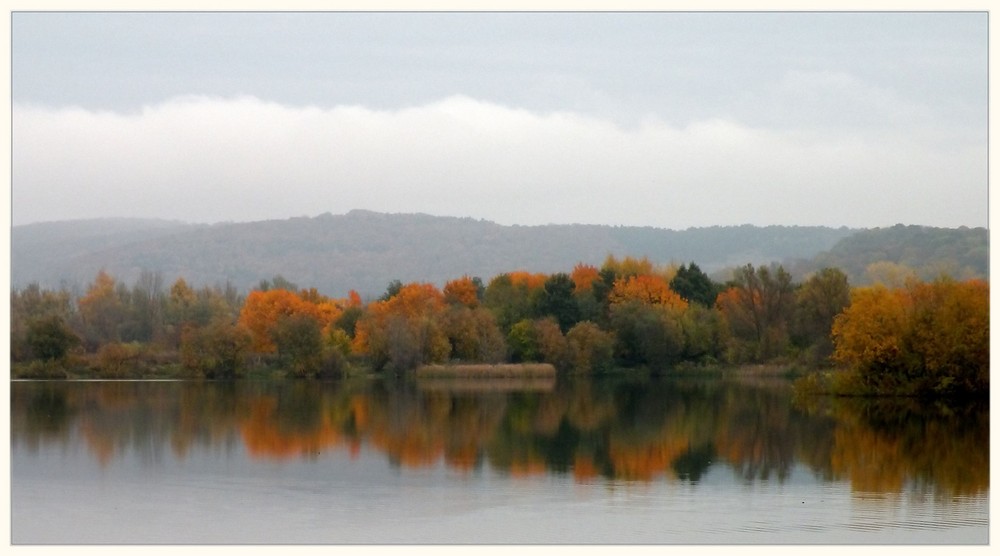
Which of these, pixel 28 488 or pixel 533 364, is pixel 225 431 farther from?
pixel 533 364

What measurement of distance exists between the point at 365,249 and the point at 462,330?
95.9 m

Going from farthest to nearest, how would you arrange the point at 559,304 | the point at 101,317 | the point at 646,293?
the point at 646,293, the point at 101,317, the point at 559,304

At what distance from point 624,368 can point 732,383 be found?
10849mm

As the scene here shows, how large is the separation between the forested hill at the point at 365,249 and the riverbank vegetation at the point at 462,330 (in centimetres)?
6261

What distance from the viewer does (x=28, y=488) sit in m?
17.3

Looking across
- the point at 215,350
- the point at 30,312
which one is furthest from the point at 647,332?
the point at 30,312

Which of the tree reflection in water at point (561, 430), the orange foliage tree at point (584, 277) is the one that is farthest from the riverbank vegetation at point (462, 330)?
the tree reflection in water at point (561, 430)

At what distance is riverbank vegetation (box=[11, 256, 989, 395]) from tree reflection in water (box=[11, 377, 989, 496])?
1088 centimetres

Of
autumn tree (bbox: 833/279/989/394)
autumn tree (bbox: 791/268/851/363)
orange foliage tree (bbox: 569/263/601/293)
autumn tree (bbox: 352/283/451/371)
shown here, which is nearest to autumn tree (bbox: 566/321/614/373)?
autumn tree (bbox: 352/283/451/371)

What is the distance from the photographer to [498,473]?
1917 centimetres

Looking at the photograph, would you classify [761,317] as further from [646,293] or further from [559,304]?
[559,304]

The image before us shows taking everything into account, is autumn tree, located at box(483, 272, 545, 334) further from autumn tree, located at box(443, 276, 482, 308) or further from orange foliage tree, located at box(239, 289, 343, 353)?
orange foliage tree, located at box(239, 289, 343, 353)

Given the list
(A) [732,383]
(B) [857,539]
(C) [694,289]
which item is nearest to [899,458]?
(B) [857,539]

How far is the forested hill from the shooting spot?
133 m
